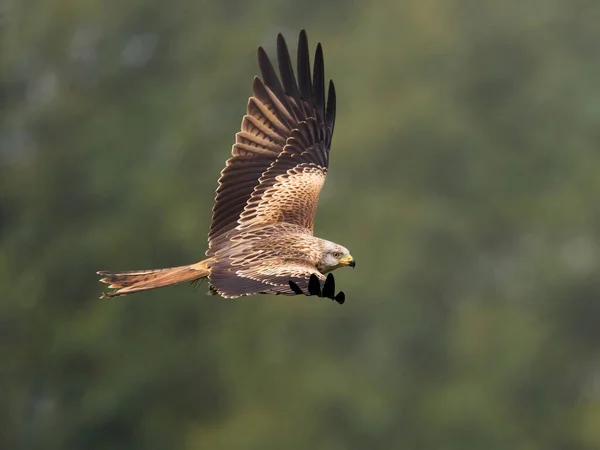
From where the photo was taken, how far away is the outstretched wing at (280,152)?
14086mm

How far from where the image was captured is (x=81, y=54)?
6725 centimetres

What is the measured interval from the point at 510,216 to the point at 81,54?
24.9 meters

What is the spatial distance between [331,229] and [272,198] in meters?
42.5

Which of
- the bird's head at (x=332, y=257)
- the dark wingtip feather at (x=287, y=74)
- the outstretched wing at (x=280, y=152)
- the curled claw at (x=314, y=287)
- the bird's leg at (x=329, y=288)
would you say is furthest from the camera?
the dark wingtip feather at (x=287, y=74)

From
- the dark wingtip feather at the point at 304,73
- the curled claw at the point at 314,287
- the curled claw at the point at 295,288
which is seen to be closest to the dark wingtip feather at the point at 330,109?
the dark wingtip feather at the point at 304,73

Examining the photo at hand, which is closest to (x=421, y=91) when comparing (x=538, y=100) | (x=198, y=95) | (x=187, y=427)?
(x=538, y=100)

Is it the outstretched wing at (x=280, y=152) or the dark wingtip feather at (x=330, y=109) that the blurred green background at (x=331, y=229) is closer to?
the dark wingtip feather at (x=330, y=109)

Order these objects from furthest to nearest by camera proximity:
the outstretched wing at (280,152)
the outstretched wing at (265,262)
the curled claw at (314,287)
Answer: the outstretched wing at (280,152), the outstretched wing at (265,262), the curled claw at (314,287)

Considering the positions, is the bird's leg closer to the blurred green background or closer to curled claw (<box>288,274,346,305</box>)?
curled claw (<box>288,274,346,305</box>)

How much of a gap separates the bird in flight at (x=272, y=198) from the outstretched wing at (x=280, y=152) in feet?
0.04

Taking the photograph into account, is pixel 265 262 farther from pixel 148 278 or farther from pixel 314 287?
pixel 314 287

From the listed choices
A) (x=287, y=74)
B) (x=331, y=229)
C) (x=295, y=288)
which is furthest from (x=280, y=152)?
(x=331, y=229)

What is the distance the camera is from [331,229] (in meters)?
56.8

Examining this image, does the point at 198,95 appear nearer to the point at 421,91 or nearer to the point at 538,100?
the point at 421,91
